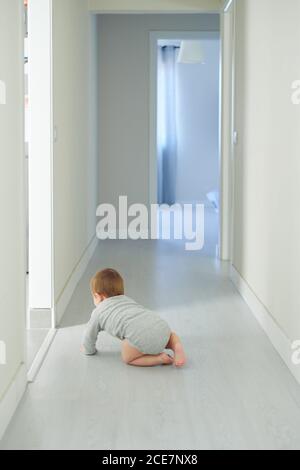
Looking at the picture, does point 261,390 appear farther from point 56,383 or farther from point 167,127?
point 167,127

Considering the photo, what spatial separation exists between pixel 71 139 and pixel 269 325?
204 cm

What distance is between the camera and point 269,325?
12.9 ft

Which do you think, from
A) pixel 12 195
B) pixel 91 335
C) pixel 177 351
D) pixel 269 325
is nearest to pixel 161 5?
pixel 269 325

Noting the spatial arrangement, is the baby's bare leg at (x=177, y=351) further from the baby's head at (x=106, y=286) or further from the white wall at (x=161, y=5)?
the white wall at (x=161, y=5)

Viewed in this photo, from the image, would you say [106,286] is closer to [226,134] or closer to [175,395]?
[175,395]

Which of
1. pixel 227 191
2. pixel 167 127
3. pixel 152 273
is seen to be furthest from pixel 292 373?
pixel 167 127

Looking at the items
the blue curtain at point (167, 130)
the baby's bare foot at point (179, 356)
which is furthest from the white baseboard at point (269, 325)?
the blue curtain at point (167, 130)

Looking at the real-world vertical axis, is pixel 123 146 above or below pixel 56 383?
above

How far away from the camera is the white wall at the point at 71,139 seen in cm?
440

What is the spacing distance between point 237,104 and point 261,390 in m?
2.76

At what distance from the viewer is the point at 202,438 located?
104 inches

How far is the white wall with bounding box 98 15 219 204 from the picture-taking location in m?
8.00

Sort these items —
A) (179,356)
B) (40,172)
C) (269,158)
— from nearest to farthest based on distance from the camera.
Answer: (179,356), (269,158), (40,172)

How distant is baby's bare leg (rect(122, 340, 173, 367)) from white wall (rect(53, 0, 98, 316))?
0.87m
